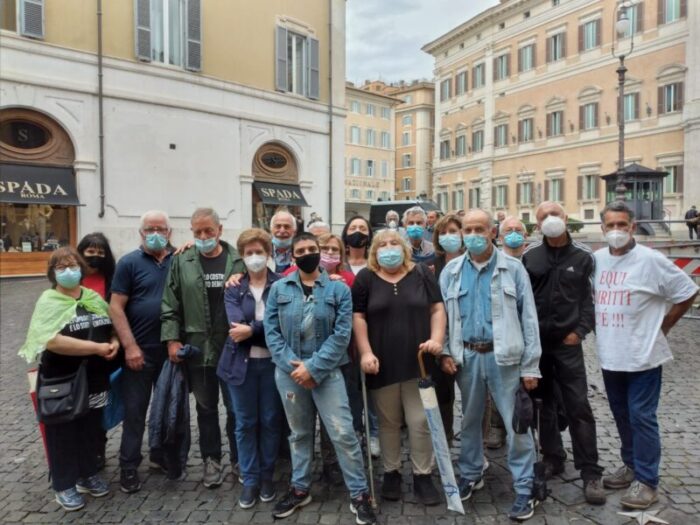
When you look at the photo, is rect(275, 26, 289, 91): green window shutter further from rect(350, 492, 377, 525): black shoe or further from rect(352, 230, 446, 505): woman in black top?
rect(350, 492, 377, 525): black shoe

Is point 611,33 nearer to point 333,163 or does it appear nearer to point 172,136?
point 333,163

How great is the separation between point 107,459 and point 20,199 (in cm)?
1293

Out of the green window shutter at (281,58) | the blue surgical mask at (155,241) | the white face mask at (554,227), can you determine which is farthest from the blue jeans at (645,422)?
the green window shutter at (281,58)

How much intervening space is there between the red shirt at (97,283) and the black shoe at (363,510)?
2556 mm

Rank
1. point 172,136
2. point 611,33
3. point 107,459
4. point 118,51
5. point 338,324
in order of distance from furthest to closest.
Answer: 1. point 611,33
2. point 172,136
3. point 118,51
4. point 107,459
5. point 338,324

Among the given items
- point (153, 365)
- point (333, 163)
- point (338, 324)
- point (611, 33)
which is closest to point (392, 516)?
point (338, 324)

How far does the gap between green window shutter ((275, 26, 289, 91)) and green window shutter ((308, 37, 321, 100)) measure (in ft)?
3.90

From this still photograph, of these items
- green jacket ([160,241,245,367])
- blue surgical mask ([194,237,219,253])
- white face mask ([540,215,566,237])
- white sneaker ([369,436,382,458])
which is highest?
white face mask ([540,215,566,237])

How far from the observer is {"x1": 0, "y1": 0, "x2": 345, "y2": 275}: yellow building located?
1556 cm


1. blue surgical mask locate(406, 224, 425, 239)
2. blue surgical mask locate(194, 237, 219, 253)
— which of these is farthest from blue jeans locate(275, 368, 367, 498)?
blue surgical mask locate(406, 224, 425, 239)

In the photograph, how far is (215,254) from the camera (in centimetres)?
426

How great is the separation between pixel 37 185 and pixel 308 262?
14.6 meters

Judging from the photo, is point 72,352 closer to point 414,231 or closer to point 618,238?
point 414,231

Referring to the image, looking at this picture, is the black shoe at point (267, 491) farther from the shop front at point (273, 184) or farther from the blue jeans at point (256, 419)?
the shop front at point (273, 184)
